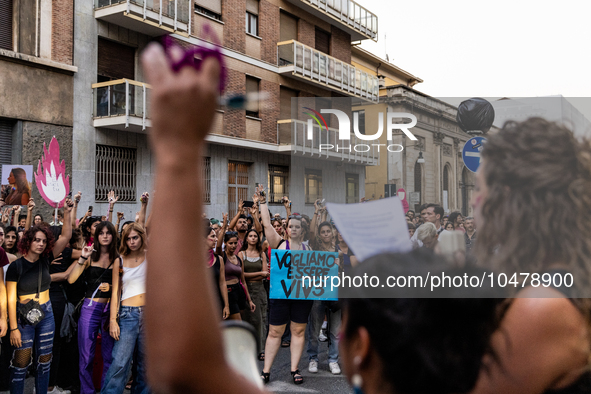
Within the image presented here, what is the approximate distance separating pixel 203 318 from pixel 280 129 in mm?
17838

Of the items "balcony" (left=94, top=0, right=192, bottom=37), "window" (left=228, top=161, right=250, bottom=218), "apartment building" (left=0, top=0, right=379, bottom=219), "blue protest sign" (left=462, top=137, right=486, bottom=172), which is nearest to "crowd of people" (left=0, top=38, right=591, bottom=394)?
"blue protest sign" (left=462, top=137, right=486, bottom=172)

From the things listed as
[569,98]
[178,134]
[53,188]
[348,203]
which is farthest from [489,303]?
[53,188]

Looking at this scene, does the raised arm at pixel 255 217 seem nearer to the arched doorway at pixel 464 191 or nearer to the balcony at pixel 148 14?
the arched doorway at pixel 464 191

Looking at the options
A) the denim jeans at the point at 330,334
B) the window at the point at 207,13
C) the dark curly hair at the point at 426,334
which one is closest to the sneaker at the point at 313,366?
the denim jeans at the point at 330,334

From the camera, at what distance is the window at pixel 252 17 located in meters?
17.5

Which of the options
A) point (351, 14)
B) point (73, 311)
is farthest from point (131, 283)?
point (351, 14)

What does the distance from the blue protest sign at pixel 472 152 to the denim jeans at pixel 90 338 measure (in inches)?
156

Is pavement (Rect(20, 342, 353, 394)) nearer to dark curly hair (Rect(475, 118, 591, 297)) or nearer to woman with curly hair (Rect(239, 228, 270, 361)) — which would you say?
woman with curly hair (Rect(239, 228, 270, 361))

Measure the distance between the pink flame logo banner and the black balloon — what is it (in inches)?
265

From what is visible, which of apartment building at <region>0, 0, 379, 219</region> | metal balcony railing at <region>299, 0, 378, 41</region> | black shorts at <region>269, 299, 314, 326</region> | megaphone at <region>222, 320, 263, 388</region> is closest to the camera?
megaphone at <region>222, 320, 263, 388</region>

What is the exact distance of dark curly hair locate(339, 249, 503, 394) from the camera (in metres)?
0.95

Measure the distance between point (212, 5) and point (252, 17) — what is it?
81.9 inches

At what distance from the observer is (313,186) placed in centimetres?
216

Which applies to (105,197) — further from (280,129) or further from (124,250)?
(124,250)
